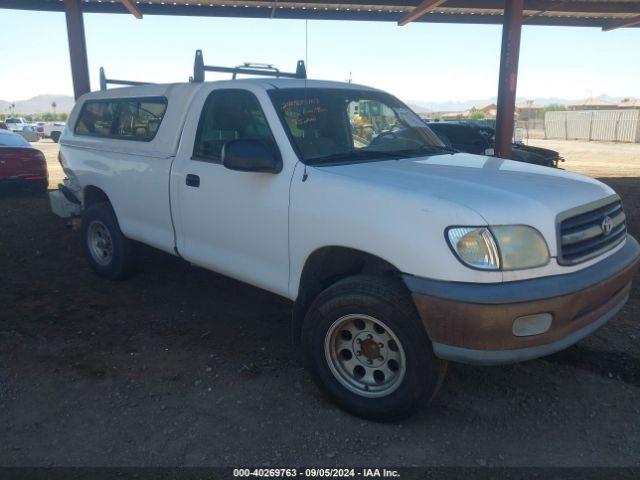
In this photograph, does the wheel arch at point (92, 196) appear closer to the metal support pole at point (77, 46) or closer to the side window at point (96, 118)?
the side window at point (96, 118)

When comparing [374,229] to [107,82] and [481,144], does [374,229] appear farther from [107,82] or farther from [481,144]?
[481,144]

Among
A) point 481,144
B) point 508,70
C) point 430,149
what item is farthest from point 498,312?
point 481,144

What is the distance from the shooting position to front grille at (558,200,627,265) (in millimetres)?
2734

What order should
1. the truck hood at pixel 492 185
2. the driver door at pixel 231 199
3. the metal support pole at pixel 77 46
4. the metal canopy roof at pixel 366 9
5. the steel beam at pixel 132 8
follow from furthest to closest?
1. the metal canopy roof at pixel 366 9
2. the steel beam at pixel 132 8
3. the metal support pole at pixel 77 46
4. the driver door at pixel 231 199
5. the truck hood at pixel 492 185

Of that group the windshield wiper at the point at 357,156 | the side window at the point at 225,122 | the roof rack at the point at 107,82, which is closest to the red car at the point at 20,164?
→ the roof rack at the point at 107,82

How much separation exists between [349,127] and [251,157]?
2.96 feet

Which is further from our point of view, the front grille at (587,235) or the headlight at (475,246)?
the front grille at (587,235)

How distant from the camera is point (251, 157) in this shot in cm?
A: 327

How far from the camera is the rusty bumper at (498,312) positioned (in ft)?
8.25

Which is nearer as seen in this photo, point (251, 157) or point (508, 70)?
point (251, 157)

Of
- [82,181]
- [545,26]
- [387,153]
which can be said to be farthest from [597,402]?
[545,26]

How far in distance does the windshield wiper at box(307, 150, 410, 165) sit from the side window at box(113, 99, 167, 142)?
5.88ft

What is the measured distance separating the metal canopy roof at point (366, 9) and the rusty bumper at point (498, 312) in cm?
925

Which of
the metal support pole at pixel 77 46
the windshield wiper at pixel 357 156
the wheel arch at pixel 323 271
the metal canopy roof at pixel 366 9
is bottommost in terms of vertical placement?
the wheel arch at pixel 323 271
